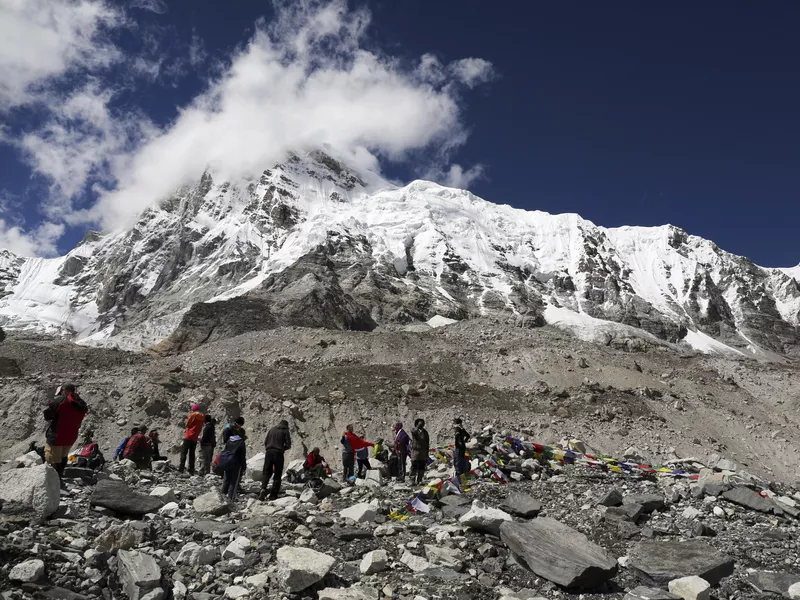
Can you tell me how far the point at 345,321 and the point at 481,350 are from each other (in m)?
57.3

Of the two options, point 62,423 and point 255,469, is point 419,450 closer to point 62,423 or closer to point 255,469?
point 255,469

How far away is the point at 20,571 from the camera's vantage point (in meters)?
5.55

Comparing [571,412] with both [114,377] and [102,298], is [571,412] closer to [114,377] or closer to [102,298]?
[114,377]

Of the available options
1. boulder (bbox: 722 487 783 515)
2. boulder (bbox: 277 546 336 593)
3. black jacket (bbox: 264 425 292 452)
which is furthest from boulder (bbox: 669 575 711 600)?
black jacket (bbox: 264 425 292 452)

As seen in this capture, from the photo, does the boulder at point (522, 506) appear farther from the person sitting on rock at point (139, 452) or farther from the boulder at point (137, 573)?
the person sitting on rock at point (139, 452)

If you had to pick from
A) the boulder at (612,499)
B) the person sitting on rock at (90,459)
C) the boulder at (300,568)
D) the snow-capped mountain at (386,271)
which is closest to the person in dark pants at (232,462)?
the boulder at (300,568)

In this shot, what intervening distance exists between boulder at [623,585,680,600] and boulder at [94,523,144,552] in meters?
6.26

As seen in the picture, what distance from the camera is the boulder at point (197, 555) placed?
265 inches

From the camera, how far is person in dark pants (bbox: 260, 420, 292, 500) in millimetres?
10672

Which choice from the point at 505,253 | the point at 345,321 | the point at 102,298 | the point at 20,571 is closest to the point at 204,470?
the point at 20,571

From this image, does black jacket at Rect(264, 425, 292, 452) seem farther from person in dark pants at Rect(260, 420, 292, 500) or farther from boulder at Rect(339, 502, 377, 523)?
boulder at Rect(339, 502, 377, 523)

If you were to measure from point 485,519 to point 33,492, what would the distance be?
6609 millimetres

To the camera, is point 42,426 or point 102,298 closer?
point 42,426

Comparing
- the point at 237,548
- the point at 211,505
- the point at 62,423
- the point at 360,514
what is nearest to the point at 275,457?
the point at 211,505
